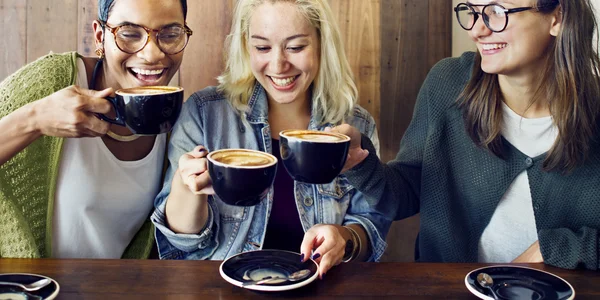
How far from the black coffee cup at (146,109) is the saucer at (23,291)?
13.4 inches

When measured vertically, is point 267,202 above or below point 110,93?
below

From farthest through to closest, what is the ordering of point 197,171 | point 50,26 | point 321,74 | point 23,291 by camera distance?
point 50,26 < point 321,74 < point 197,171 < point 23,291

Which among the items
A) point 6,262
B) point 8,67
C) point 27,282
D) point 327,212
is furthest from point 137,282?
point 8,67

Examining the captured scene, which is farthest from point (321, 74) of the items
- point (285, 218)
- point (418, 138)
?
point (285, 218)

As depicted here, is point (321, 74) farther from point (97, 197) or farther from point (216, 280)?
point (216, 280)

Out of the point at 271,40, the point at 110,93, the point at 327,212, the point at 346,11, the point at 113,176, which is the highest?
the point at 346,11

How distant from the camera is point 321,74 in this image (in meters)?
1.79

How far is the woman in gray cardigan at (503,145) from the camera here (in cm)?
146

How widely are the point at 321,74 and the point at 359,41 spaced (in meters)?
0.52

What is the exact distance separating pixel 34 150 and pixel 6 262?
376 mm

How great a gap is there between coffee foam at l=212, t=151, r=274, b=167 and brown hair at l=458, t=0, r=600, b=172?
0.74 metres

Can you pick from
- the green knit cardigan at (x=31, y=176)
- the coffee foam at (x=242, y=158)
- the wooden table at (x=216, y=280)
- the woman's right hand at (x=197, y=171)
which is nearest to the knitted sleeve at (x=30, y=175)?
the green knit cardigan at (x=31, y=176)

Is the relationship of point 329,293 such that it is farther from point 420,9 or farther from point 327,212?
point 420,9

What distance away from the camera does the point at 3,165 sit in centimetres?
140
